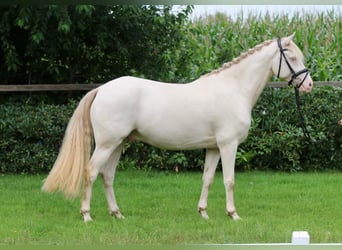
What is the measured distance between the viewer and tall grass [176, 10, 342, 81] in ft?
36.9

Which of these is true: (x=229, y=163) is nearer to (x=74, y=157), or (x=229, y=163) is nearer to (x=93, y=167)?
(x=93, y=167)

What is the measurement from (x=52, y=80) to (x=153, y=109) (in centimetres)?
497

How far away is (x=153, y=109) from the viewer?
6.21 m

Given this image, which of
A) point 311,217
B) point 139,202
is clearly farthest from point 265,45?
point 139,202

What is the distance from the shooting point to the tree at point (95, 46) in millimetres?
9734

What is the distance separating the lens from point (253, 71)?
6480mm

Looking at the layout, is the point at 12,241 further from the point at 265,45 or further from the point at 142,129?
the point at 265,45

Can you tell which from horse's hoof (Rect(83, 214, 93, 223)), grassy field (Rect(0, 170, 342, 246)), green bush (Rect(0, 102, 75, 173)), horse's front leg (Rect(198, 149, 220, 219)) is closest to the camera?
grassy field (Rect(0, 170, 342, 246))

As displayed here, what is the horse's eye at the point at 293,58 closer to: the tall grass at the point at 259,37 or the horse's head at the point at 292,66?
the horse's head at the point at 292,66

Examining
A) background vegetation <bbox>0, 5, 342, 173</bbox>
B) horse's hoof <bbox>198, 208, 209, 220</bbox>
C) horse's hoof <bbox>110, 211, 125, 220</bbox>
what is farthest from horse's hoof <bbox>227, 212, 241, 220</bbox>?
background vegetation <bbox>0, 5, 342, 173</bbox>

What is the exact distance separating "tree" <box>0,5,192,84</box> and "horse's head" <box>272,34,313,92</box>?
11.9ft

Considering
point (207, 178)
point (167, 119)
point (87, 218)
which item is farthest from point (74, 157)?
point (207, 178)

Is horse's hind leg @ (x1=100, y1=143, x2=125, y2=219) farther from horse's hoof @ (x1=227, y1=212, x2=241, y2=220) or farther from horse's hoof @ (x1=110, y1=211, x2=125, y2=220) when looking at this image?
horse's hoof @ (x1=227, y1=212, x2=241, y2=220)

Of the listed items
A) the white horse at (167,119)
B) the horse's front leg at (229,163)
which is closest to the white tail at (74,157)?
the white horse at (167,119)
